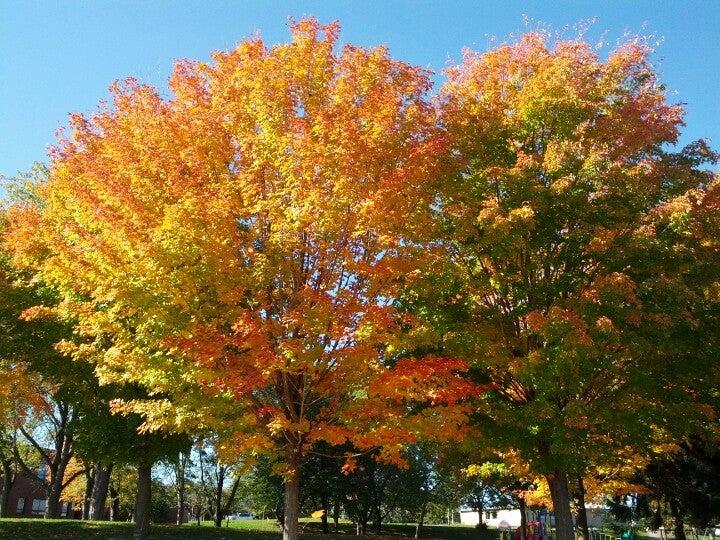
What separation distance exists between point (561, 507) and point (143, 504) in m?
13.0

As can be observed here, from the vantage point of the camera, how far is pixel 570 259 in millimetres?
12156

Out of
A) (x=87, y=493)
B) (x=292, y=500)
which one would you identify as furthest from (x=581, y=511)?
(x=87, y=493)

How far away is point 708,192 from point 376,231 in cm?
768

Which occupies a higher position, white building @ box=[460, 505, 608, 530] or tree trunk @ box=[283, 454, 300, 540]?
tree trunk @ box=[283, 454, 300, 540]

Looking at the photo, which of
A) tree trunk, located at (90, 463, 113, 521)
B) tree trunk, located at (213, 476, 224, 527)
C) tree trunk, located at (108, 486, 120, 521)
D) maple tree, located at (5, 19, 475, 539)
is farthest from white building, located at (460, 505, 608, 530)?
maple tree, located at (5, 19, 475, 539)

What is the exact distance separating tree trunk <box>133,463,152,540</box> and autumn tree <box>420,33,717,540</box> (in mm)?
11547

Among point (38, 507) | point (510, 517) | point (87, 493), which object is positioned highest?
point (87, 493)

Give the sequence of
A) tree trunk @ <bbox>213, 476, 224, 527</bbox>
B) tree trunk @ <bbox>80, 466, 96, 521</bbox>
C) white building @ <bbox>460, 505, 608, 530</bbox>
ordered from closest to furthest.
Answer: tree trunk @ <bbox>213, 476, 224, 527</bbox> → tree trunk @ <bbox>80, 466, 96, 521</bbox> → white building @ <bbox>460, 505, 608, 530</bbox>

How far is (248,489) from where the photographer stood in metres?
40.2

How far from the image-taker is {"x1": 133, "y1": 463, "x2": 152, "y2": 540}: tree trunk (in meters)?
17.7

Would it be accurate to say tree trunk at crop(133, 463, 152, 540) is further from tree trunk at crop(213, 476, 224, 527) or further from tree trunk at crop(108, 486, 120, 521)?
tree trunk at crop(108, 486, 120, 521)

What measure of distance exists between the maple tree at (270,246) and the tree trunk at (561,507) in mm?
3945

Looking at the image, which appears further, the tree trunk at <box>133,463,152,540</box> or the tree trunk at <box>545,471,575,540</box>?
the tree trunk at <box>133,463,152,540</box>

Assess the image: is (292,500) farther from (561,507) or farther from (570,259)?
(570,259)
